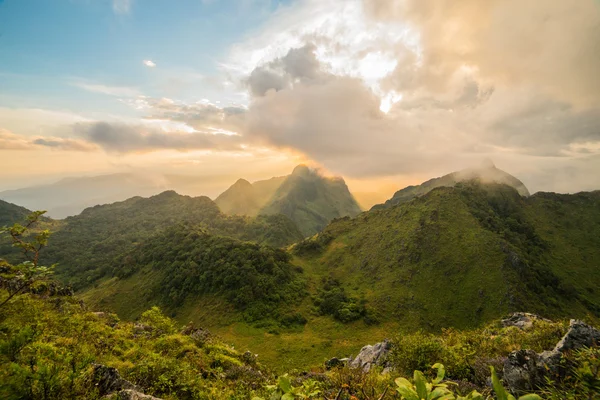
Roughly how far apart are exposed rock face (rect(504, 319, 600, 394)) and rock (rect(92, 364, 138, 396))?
1127 cm

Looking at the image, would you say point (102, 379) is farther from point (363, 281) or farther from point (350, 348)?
point (363, 281)

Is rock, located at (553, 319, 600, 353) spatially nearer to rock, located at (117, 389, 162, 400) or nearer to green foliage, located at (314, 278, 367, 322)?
rock, located at (117, 389, 162, 400)

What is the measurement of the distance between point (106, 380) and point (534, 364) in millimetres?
13211

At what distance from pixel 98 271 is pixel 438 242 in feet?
412

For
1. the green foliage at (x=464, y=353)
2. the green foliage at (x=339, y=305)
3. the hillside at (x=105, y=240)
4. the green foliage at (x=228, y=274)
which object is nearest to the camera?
the green foliage at (x=464, y=353)

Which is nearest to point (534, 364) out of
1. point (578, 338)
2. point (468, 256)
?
point (578, 338)

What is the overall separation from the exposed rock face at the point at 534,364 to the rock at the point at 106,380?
11270 millimetres

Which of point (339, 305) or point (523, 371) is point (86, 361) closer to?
point (523, 371)

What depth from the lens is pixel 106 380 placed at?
299 inches

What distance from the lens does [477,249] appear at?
7600cm

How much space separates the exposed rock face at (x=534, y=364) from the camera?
7770 millimetres

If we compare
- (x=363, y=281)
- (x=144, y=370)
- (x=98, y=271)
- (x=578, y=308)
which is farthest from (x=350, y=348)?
(x=98, y=271)

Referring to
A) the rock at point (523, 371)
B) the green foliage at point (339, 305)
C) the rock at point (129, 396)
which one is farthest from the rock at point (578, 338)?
the green foliage at point (339, 305)

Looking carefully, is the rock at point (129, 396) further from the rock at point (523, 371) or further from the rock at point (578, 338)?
the rock at point (578, 338)
